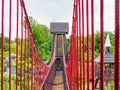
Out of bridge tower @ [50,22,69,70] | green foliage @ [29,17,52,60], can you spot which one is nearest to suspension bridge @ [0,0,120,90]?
bridge tower @ [50,22,69,70]

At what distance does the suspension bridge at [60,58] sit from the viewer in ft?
14.4

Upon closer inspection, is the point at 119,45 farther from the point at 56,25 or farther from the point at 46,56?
the point at 56,25

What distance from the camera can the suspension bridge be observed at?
4.40 meters

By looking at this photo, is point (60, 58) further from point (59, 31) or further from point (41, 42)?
point (59, 31)

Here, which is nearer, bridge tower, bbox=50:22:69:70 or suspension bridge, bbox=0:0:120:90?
suspension bridge, bbox=0:0:120:90

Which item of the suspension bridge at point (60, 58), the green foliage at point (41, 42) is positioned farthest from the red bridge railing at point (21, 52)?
the green foliage at point (41, 42)

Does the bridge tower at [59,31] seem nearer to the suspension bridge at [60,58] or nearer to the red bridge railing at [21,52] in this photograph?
the suspension bridge at [60,58]

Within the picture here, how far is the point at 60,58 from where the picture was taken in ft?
201

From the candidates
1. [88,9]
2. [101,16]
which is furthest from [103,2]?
[88,9]

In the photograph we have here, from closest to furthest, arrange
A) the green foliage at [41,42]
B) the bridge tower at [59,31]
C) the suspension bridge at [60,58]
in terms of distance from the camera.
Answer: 1. the suspension bridge at [60,58]
2. the green foliage at [41,42]
3. the bridge tower at [59,31]

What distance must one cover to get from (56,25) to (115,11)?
6904 centimetres

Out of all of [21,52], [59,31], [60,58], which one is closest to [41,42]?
[60,58]

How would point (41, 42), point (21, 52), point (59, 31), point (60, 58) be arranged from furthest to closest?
point (59, 31) < point (41, 42) < point (60, 58) < point (21, 52)

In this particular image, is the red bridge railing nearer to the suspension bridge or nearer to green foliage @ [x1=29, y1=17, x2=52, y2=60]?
the suspension bridge
